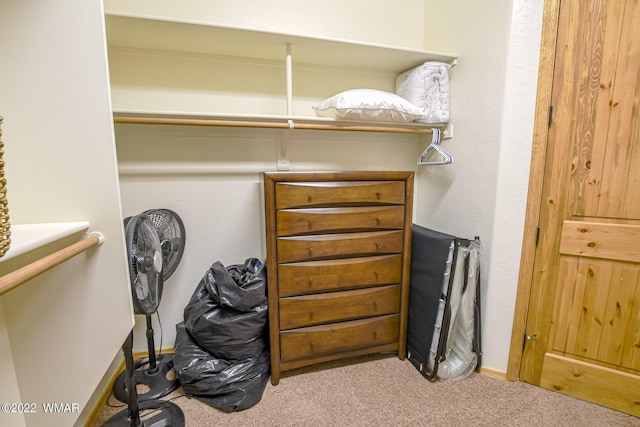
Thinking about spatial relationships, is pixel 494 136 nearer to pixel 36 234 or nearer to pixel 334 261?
pixel 334 261

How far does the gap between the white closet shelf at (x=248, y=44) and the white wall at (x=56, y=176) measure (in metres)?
0.52

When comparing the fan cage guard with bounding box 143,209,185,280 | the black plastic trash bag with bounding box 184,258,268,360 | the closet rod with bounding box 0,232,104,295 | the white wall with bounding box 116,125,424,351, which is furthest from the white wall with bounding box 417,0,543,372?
the closet rod with bounding box 0,232,104,295

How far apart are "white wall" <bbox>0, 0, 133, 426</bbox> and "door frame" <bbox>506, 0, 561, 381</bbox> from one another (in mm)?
1860

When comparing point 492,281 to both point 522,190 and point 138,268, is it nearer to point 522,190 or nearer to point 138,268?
point 522,190

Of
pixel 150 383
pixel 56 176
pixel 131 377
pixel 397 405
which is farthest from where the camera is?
pixel 150 383

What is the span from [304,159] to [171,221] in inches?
35.6

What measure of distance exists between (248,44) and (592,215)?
1.99 m

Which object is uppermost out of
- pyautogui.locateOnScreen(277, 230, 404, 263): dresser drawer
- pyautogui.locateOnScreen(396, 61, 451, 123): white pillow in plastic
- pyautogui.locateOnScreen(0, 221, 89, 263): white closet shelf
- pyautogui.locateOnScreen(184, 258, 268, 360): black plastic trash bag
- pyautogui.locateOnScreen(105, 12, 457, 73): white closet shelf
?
pyautogui.locateOnScreen(105, 12, 457, 73): white closet shelf

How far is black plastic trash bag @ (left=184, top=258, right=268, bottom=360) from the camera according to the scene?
147 cm

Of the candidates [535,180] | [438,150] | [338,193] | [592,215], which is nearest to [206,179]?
[338,193]

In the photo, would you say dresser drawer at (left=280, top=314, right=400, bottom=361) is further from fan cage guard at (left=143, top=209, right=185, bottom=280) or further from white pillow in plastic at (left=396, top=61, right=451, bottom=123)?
white pillow in plastic at (left=396, top=61, right=451, bottom=123)

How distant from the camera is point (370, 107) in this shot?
60.6 inches

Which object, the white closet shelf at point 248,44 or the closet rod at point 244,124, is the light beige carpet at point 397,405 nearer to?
the closet rod at point 244,124

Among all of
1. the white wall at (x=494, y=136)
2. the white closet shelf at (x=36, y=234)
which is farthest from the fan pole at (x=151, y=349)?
the white wall at (x=494, y=136)
